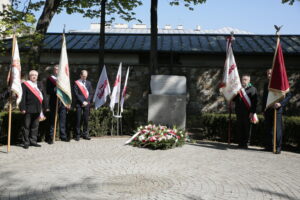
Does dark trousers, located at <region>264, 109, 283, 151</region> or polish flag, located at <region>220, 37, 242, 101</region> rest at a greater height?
polish flag, located at <region>220, 37, 242, 101</region>

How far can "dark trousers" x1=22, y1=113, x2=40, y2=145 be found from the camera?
755 cm

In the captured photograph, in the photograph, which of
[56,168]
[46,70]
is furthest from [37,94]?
[46,70]

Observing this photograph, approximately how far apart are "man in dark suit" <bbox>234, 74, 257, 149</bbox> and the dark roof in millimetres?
8012

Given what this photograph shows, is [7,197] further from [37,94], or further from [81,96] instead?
[81,96]

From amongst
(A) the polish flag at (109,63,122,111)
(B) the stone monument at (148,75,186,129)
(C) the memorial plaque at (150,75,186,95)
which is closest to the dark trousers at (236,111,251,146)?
(B) the stone monument at (148,75,186,129)

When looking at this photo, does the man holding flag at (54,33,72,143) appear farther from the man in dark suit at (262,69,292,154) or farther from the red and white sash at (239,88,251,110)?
the man in dark suit at (262,69,292,154)

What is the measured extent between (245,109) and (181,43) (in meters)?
10.1

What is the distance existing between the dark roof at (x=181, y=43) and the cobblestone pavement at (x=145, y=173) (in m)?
9.37

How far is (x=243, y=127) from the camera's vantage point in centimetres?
825

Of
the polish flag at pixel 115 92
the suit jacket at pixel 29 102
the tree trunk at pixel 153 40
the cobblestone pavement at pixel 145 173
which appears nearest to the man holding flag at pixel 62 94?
the suit jacket at pixel 29 102

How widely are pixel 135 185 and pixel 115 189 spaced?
1.16ft

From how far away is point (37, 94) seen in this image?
25.4ft

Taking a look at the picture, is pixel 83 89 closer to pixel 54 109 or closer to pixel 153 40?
pixel 54 109

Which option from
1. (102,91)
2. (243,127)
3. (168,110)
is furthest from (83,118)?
(243,127)
